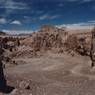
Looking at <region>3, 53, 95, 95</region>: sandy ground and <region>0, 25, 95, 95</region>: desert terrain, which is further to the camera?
<region>0, 25, 95, 95</region>: desert terrain

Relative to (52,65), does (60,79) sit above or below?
below

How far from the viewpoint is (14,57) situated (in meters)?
46.5

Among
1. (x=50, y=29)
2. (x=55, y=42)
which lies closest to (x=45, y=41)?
(x=55, y=42)

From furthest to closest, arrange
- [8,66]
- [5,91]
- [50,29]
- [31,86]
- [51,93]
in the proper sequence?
[50,29] → [8,66] → [31,86] → [51,93] → [5,91]

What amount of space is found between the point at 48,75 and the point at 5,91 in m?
10.1

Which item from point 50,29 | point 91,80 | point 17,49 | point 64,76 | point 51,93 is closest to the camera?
point 51,93

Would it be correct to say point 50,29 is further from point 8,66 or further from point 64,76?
point 64,76

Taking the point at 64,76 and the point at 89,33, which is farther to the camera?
the point at 89,33

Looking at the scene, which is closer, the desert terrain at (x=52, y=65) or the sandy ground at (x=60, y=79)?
the sandy ground at (x=60, y=79)

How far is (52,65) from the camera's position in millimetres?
35625

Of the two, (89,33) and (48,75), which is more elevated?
(89,33)

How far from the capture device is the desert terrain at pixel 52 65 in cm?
2244

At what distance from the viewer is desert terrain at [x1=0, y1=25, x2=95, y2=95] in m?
22.4

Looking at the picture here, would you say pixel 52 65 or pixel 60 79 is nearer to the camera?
pixel 60 79
